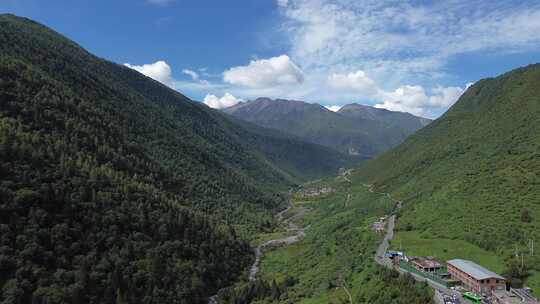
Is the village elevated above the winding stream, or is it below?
above

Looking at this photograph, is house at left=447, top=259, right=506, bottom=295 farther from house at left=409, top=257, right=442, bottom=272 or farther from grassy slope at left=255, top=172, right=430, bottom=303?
grassy slope at left=255, top=172, right=430, bottom=303

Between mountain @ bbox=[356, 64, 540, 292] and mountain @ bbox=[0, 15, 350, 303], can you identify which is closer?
mountain @ bbox=[356, 64, 540, 292]

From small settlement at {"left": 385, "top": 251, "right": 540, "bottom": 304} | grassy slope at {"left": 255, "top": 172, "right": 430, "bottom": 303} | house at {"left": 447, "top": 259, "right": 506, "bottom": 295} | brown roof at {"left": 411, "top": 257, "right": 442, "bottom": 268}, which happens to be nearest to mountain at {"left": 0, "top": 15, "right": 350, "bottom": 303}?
grassy slope at {"left": 255, "top": 172, "right": 430, "bottom": 303}

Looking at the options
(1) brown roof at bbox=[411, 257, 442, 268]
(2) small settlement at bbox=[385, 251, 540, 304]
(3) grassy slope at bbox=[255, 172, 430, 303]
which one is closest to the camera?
(2) small settlement at bbox=[385, 251, 540, 304]

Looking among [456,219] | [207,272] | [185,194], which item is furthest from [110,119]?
[456,219]

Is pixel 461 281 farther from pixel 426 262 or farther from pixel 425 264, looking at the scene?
pixel 426 262

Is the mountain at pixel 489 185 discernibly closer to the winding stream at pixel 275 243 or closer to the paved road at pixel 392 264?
the paved road at pixel 392 264

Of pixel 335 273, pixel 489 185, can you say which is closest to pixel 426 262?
pixel 335 273
